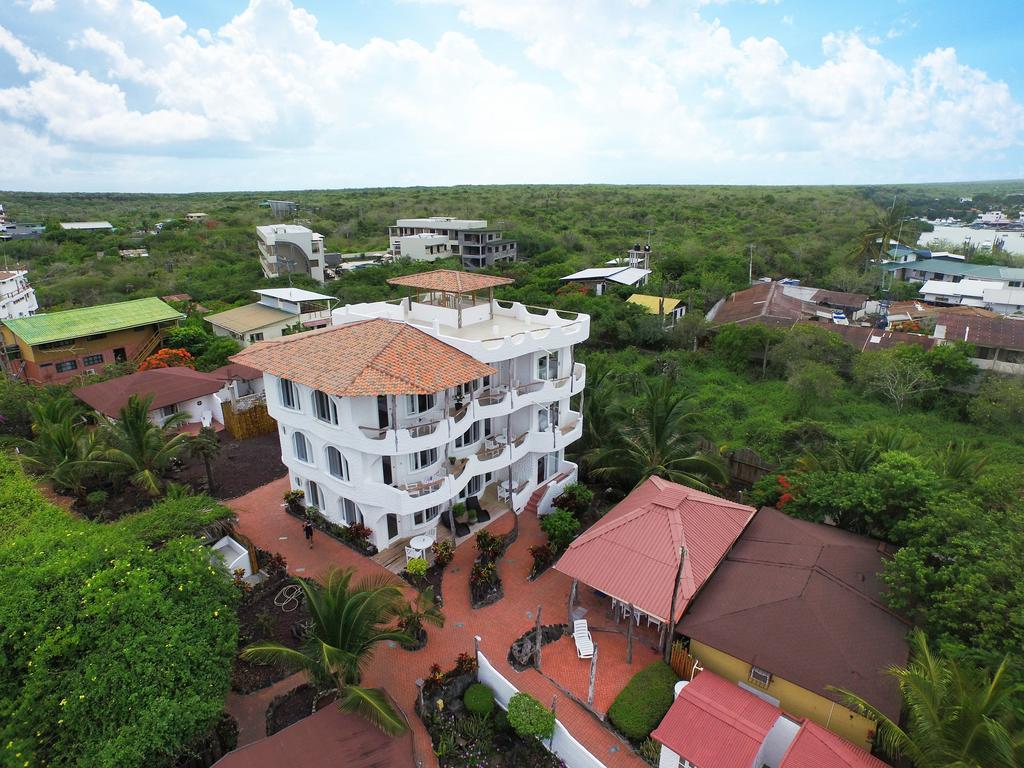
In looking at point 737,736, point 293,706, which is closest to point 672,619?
point 737,736

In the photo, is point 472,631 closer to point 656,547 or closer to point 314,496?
point 656,547

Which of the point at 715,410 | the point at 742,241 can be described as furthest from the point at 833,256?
the point at 715,410

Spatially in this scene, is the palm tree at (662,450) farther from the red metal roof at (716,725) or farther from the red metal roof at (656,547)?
the red metal roof at (716,725)

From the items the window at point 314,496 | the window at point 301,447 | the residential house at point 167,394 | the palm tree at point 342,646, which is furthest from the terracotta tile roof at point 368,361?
the residential house at point 167,394

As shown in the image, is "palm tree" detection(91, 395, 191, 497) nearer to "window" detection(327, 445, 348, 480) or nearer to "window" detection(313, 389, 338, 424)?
"window" detection(327, 445, 348, 480)

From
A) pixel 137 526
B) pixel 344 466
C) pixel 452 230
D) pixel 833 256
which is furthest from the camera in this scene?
pixel 452 230

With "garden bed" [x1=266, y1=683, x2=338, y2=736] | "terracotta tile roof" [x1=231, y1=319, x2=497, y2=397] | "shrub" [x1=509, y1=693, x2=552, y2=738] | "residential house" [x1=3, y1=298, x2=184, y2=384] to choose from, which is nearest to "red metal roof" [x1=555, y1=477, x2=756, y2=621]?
"shrub" [x1=509, y1=693, x2=552, y2=738]

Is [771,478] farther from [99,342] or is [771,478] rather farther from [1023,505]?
[99,342]

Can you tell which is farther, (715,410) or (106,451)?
(715,410)
